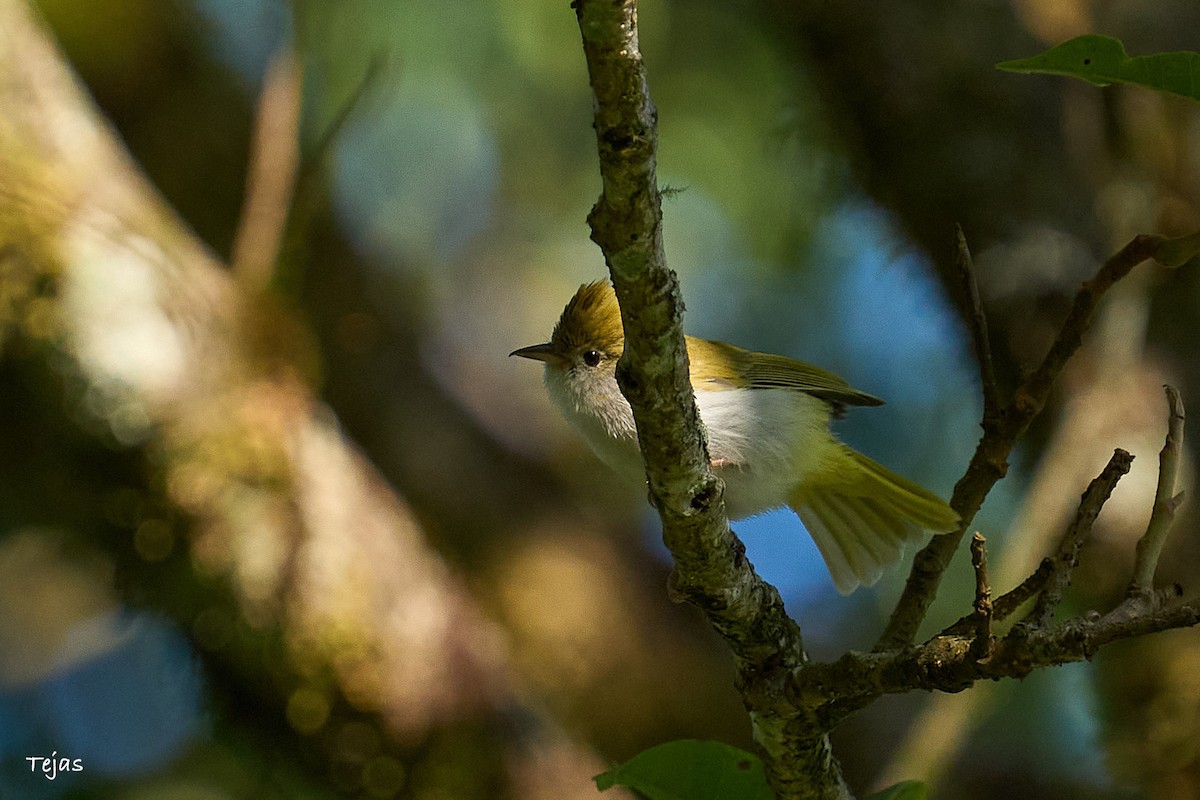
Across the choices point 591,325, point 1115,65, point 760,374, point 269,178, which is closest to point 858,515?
point 760,374

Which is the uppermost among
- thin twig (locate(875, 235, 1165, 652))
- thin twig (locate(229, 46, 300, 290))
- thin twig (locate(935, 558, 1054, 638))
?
thin twig (locate(229, 46, 300, 290))

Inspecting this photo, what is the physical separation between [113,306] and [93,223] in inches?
10.7

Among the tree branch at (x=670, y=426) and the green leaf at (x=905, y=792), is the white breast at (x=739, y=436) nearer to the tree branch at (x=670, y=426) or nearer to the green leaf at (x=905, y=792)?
the tree branch at (x=670, y=426)

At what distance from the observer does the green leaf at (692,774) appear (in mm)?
1610

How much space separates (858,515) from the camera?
9.51 ft

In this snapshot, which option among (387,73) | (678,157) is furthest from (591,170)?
(387,73)

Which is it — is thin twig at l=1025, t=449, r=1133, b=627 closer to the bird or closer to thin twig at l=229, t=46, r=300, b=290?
the bird

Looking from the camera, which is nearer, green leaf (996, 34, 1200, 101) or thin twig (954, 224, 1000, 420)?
green leaf (996, 34, 1200, 101)

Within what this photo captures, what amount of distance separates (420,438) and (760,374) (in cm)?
140

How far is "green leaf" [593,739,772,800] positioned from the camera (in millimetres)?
1610

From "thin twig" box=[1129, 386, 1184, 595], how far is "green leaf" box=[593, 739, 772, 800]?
2.10 feet

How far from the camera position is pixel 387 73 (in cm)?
430

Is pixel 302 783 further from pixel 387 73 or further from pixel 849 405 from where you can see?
pixel 387 73

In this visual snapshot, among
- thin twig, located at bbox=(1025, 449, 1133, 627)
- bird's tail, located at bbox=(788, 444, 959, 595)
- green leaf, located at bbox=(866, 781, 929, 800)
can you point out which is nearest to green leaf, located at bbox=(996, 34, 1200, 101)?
thin twig, located at bbox=(1025, 449, 1133, 627)
